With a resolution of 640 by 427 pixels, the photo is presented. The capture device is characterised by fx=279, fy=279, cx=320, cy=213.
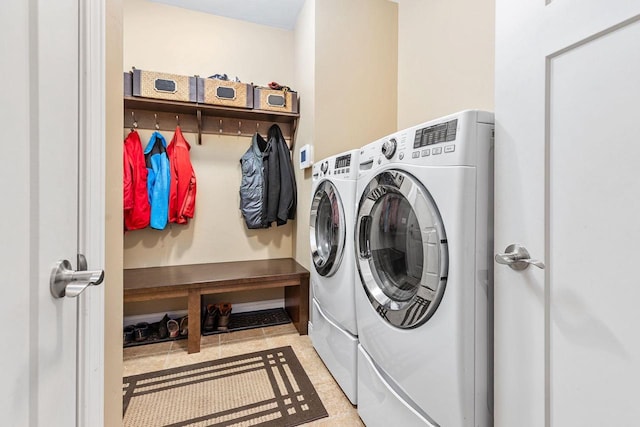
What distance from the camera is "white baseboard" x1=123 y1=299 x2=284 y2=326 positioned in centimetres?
224

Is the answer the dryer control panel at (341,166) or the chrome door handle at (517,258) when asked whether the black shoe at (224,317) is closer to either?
the dryer control panel at (341,166)

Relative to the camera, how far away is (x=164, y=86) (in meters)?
2.04

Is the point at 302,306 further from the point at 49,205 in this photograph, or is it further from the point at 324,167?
the point at 49,205

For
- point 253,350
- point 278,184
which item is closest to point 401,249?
point 253,350

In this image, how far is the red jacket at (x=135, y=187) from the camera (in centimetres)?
206

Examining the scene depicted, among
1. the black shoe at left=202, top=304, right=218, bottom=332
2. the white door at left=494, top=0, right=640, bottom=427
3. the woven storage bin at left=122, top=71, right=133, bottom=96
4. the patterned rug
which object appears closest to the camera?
the white door at left=494, top=0, right=640, bottom=427

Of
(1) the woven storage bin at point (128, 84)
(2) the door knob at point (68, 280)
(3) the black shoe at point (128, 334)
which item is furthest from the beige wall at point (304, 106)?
(2) the door knob at point (68, 280)

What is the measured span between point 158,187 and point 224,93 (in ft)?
2.92

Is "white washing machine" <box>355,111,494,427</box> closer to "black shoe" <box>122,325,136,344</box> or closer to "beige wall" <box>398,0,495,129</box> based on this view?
"beige wall" <box>398,0,495,129</box>

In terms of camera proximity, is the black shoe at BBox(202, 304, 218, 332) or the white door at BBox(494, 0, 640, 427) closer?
the white door at BBox(494, 0, 640, 427)

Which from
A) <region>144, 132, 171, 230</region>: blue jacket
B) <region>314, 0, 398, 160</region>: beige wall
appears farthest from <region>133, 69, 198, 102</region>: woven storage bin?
<region>314, 0, 398, 160</region>: beige wall

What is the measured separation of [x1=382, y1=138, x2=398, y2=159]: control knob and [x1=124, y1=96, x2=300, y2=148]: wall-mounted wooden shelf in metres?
1.48

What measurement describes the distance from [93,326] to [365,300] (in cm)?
93

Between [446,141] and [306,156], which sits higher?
[306,156]
